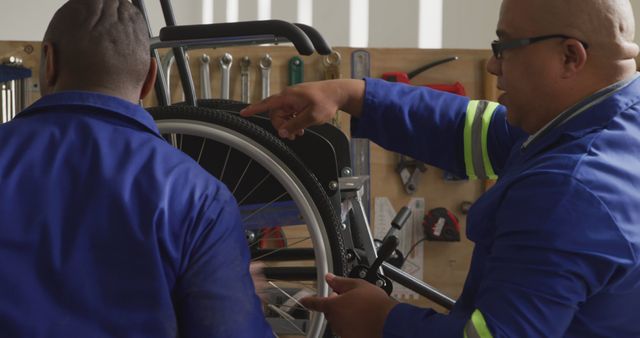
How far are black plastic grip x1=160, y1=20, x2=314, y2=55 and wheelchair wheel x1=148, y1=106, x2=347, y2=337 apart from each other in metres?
0.15

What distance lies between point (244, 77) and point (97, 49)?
1532 mm

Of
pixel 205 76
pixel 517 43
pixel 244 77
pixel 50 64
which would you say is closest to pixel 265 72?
pixel 244 77

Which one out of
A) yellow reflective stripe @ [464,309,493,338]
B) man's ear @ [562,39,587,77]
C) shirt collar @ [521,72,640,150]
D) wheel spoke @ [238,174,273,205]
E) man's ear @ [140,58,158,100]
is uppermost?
man's ear @ [562,39,587,77]

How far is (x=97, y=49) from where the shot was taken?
0.96 m

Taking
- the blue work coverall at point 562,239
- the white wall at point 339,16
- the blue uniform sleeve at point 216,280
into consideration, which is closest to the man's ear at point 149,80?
the blue uniform sleeve at point 216,280

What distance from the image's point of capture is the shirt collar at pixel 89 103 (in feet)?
3.01

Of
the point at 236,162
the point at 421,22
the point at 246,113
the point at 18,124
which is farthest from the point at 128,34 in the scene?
the point at 421,22

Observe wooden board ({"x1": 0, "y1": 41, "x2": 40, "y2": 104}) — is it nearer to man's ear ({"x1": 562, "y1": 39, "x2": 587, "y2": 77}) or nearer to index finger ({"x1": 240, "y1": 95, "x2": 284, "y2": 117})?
index finger ({"x1": 240, "y1": 95, "x2": 284, "y2": 117})

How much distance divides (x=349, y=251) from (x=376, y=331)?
18.8 inches

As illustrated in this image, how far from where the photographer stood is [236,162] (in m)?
1.63

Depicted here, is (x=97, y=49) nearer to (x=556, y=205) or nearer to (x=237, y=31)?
(x=237, y=31)

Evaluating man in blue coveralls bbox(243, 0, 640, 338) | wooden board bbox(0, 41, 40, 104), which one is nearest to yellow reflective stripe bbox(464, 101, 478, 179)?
man in blue coveralls bbox(243, 0, 640, 338)

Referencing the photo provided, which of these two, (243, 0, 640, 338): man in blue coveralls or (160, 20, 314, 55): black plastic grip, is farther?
(160, 20, 314, 55): black plastic grip

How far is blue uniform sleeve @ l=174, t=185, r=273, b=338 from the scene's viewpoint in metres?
0.90
